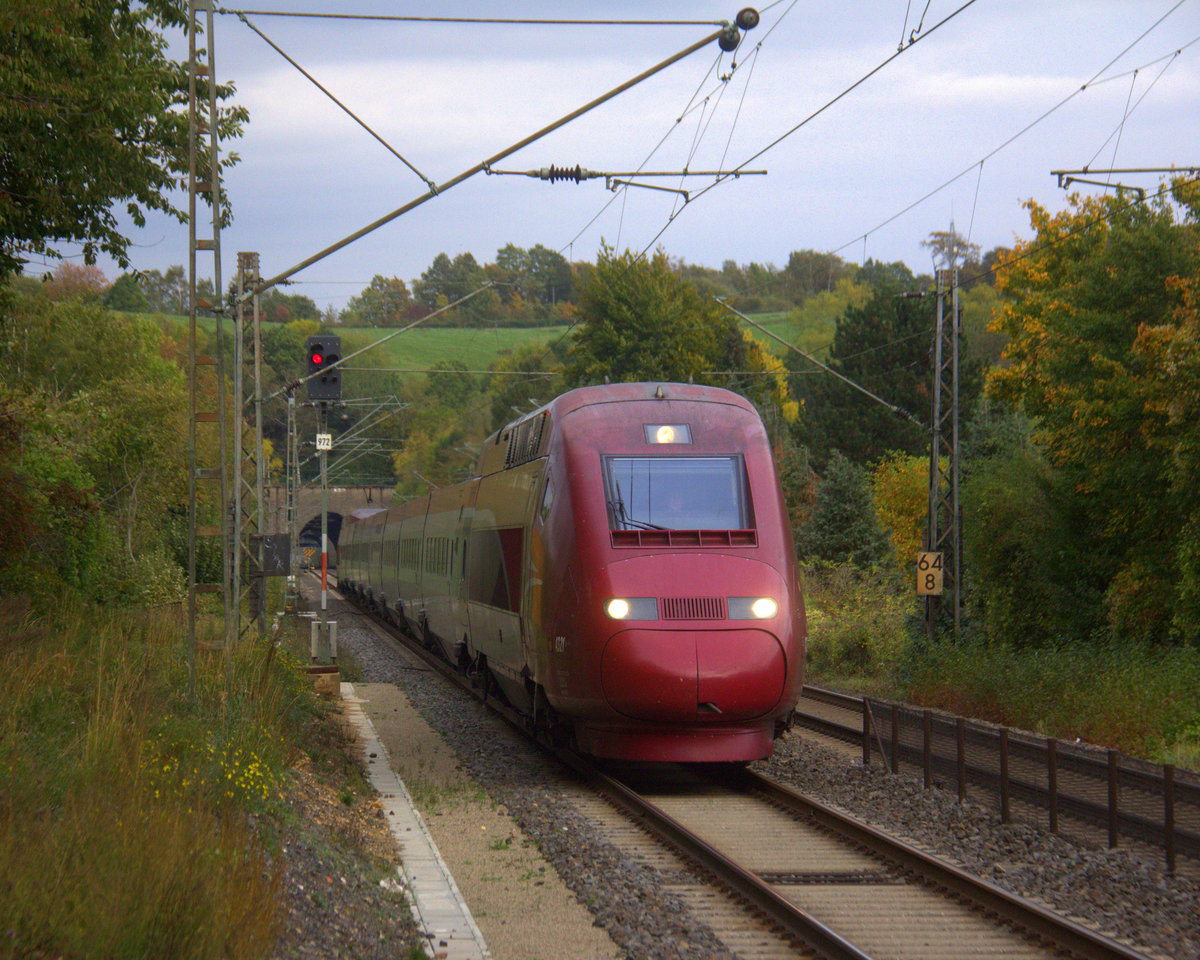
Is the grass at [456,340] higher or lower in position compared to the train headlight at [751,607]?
higher

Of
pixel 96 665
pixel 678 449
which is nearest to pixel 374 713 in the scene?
pixel 96 665

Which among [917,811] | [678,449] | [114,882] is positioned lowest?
[917,811]

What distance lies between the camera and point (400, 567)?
30.0 meters

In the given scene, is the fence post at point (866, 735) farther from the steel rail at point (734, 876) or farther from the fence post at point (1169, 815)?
the fence post at point (1169, 815)

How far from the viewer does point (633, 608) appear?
36.6ft

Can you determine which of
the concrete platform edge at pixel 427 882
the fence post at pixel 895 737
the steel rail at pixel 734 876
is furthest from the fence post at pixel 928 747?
the concrete platform edge at pixel 427 882

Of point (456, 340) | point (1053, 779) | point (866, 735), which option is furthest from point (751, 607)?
point (456, 340)

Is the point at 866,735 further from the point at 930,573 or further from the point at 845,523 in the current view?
the point at 845,523

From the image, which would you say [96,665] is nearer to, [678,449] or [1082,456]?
[678,449]

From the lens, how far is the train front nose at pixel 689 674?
10.9 m

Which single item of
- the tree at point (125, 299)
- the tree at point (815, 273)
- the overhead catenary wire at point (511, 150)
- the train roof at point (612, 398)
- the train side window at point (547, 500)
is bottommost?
the train side window at point (547, 500)

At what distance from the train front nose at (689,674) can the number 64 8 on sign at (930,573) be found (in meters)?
13.0

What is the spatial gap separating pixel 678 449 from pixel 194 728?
201 inches

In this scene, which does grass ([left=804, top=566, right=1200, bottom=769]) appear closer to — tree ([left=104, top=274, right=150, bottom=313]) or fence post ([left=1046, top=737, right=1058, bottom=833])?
fence post ([left=1046, top=737, right=1058, bottom=833])
